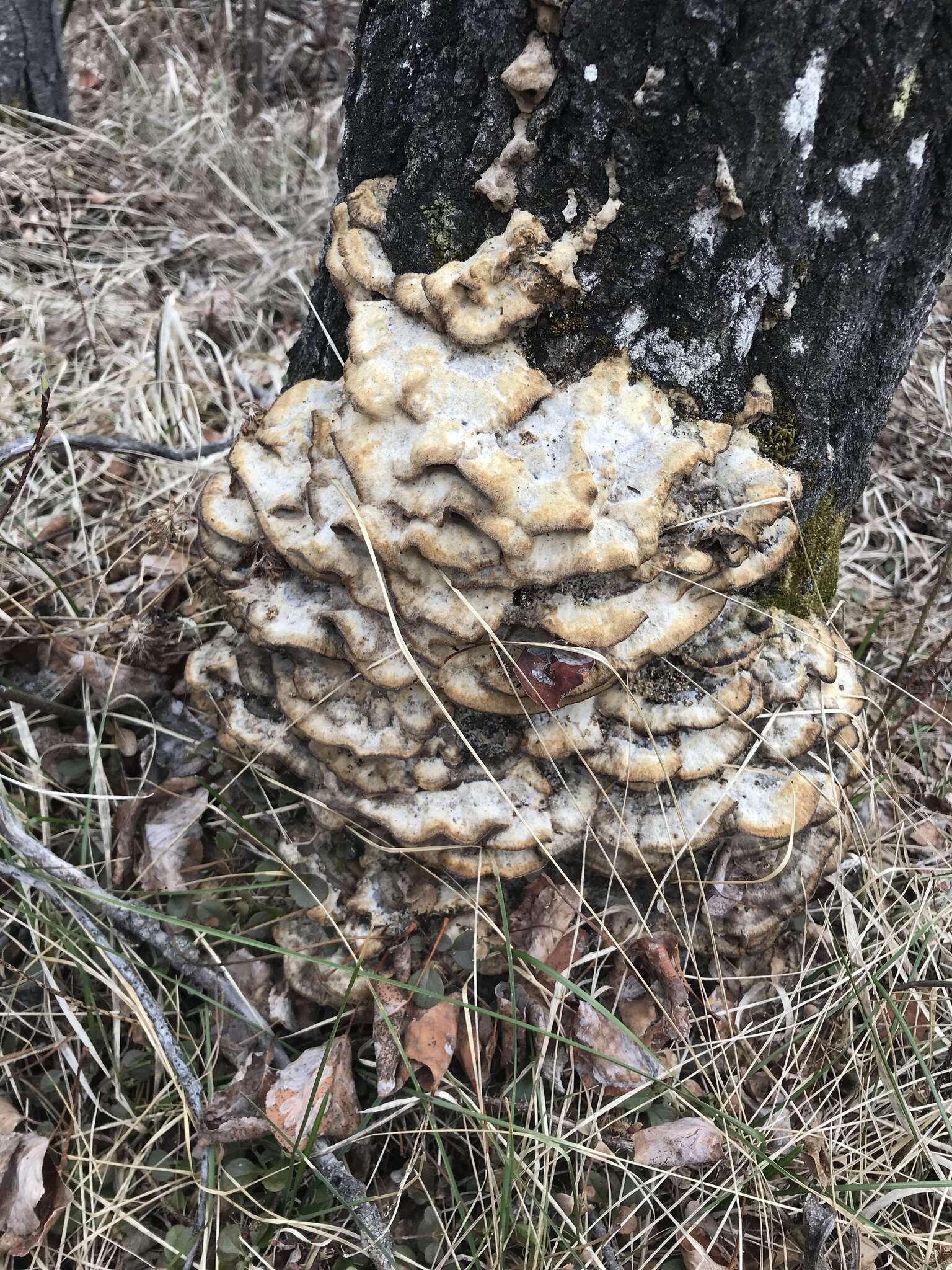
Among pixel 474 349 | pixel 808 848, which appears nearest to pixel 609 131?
pixel 474 349

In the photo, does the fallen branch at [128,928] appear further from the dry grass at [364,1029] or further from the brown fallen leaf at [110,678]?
the brown fallen leaf at [110,678]

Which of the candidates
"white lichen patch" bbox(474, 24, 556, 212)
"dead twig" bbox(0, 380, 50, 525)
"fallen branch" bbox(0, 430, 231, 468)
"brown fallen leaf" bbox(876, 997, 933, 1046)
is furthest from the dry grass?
"white lichen patch" bbox(474, 24, 556, 212)

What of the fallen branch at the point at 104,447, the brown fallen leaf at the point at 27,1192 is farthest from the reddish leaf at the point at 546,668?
the fallen branch at the point at 104,447

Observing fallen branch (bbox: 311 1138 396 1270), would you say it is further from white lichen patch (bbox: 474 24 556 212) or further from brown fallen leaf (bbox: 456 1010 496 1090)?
white lichen patch (bbox: 474 24 556 212)

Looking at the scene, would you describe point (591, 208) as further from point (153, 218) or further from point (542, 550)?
point (153, 218)

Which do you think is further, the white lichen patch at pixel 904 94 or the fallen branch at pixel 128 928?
the fallen branch at pixel 128 928
